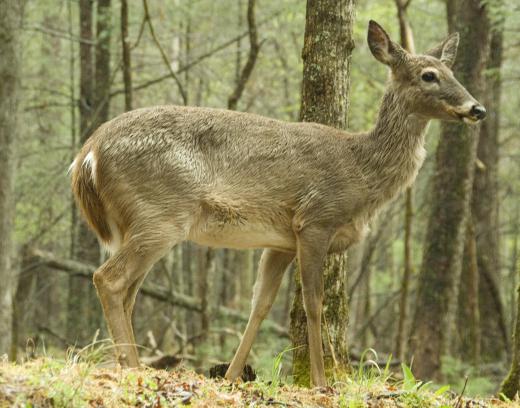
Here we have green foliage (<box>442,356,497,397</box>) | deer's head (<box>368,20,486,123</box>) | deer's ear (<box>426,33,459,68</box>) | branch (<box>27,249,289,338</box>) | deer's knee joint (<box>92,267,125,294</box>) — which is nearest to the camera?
deer's knee joint (<box>92,267,125,294</box>)

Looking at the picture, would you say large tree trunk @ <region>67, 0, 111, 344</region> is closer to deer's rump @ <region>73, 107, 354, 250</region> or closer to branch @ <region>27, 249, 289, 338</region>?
branch @ <region>27, 249, 289, 338</region>

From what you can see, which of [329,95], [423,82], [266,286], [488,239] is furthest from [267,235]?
[488,239]

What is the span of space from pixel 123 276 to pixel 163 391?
4.54ft

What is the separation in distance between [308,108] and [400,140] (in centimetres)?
101

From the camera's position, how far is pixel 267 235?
6668 millimetres

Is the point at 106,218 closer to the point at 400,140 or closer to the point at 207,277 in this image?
the point at 400,140

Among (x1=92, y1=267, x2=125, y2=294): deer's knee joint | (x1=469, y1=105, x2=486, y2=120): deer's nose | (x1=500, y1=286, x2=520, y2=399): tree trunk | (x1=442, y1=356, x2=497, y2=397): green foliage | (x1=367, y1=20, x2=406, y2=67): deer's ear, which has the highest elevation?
(x1=367, y1=20, x2=406, y2=67): deer's ear

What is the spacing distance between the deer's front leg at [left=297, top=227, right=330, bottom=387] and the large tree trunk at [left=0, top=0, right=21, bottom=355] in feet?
16.4

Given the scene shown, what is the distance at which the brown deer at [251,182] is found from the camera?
630 centimetres

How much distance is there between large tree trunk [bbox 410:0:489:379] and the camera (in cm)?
1195

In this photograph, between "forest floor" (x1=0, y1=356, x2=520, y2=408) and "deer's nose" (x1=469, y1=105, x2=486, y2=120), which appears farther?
"deer's nose" (x1=469, y1=105, x2=486, y2=120)

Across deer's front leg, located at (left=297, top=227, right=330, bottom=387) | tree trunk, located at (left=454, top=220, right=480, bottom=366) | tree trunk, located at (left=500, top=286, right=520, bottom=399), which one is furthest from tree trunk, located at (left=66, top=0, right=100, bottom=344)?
tree trunk, located at (left=500, top=286, right=520, bottom=399)

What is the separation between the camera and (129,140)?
635cm

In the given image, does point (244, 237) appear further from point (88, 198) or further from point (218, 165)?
point (88, 198)
